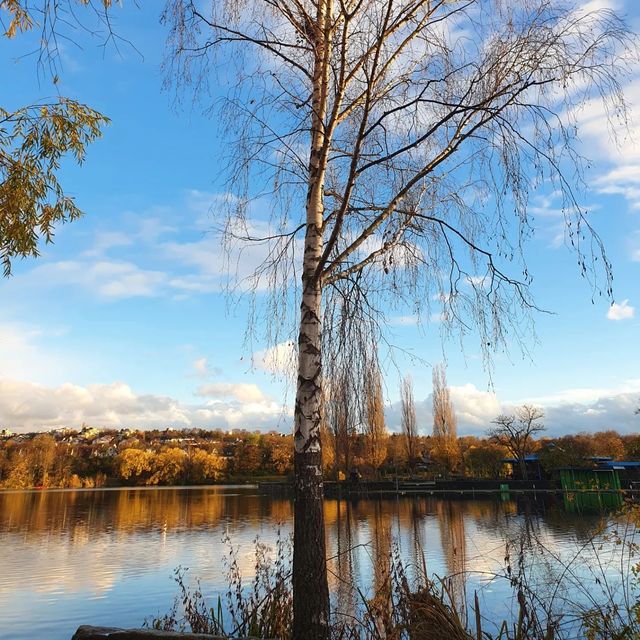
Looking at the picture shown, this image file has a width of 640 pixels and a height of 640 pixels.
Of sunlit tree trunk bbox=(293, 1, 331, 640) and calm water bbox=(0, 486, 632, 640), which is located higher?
sunlit tree trunk bbox=(293, 1, 331, 640)

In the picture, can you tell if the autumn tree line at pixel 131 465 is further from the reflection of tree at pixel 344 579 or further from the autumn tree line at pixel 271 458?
the reflection of tree at pixel 344 579

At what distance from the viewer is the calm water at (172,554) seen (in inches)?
417

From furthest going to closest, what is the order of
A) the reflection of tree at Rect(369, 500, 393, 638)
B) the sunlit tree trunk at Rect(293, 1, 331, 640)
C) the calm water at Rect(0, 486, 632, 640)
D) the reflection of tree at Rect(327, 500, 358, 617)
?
the calm water at Rect(0, 486, 632, 640), the reflection of tree at Rect(327, 500, 358, 617), the reflection of tree at Rect(369, 500, 393, 638), the sunlit tree trunk at Rect(293, 1, 331, 640)

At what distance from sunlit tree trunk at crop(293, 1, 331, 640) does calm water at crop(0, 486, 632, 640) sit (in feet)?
1.06

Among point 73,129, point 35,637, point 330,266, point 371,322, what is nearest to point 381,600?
point 371,322

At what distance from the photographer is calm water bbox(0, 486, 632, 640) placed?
34.8 feet

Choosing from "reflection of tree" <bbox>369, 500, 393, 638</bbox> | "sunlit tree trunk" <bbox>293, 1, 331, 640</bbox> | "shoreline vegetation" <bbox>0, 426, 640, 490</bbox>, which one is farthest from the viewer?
"shoreline vegetation" <bbox>0, 426, 640, 490</bbox>

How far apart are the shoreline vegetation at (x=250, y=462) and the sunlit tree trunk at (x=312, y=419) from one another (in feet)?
163

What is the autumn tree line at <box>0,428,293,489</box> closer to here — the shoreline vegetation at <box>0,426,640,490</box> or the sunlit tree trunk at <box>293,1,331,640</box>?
the shoreline vegetation at <box>0,426,640,490</box>

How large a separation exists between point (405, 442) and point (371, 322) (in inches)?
2617

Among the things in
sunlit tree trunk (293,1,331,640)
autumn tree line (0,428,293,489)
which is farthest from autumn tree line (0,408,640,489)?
sunlit tree trunk (293,1,331,640)

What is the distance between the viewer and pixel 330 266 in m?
4.05

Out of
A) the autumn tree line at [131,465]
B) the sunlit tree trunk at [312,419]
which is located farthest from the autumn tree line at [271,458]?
the sunlit tree trunk at [312,419]

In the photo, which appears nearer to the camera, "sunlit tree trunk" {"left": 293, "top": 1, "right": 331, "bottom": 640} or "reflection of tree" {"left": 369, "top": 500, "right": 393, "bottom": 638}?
"sunlit tree trunk" {"left": 293, "top": 1, "right": 331, "bottom": 640}
